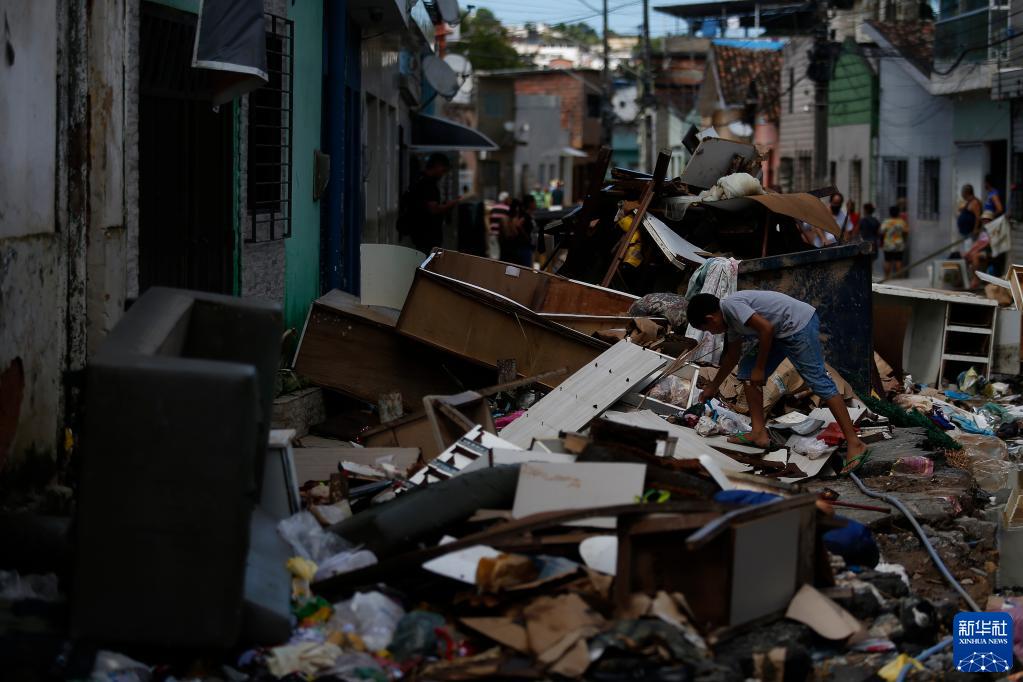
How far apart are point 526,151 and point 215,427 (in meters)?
60.0

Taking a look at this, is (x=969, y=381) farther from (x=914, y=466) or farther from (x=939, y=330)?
(x=914, y=466)

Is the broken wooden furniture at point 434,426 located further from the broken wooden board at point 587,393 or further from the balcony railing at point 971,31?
the balcony railing at point 971,31

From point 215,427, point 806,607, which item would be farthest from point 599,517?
point 215,427

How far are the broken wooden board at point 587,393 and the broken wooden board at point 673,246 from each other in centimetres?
253

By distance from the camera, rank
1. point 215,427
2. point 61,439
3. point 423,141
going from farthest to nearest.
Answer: point 423,141, point 61,439, point 215,427

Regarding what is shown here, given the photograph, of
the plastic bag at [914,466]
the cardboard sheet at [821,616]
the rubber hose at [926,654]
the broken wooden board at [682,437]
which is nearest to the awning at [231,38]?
the broken wooden board at [682,437]

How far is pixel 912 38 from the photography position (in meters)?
30.4

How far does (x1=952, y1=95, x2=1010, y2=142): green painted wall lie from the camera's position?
82.4ft

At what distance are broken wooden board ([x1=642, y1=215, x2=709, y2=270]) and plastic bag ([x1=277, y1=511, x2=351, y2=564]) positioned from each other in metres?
6.04

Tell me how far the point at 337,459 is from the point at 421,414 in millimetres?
593

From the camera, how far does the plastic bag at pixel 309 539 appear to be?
16.9 feet

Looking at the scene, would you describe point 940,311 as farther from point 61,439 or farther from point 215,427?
point 215,427

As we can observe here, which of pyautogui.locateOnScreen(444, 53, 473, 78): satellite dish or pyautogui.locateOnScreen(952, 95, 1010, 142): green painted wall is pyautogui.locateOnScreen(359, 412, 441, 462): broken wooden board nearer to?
pyautogui.locateOnScreen(952, 95, 1010, 142): green painted wall

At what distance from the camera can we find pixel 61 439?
6164mm
